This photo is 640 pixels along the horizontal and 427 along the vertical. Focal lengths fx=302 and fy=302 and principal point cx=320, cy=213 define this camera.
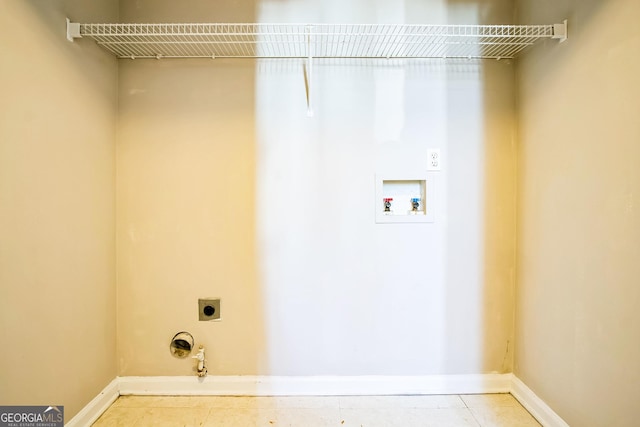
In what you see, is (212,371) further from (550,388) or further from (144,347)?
(550,388)

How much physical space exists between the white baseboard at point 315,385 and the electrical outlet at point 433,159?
1.19m

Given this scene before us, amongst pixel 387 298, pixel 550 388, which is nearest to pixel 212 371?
pixel 387 298

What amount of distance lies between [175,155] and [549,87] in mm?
1938

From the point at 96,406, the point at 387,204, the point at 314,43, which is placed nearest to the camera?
the point at 96,406

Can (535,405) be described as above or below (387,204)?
below

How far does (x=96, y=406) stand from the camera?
4.95 ft

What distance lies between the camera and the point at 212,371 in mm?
1707

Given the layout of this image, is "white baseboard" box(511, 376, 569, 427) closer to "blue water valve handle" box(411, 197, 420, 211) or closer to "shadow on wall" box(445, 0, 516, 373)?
"shadow on wall" box(445, 0, 516, 373)

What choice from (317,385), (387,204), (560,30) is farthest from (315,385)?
(560,30)

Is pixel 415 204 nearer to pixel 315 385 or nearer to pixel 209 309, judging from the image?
pixel 315 385

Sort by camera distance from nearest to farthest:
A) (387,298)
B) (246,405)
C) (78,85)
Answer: (78,85) < (246,405) < (387,298)
